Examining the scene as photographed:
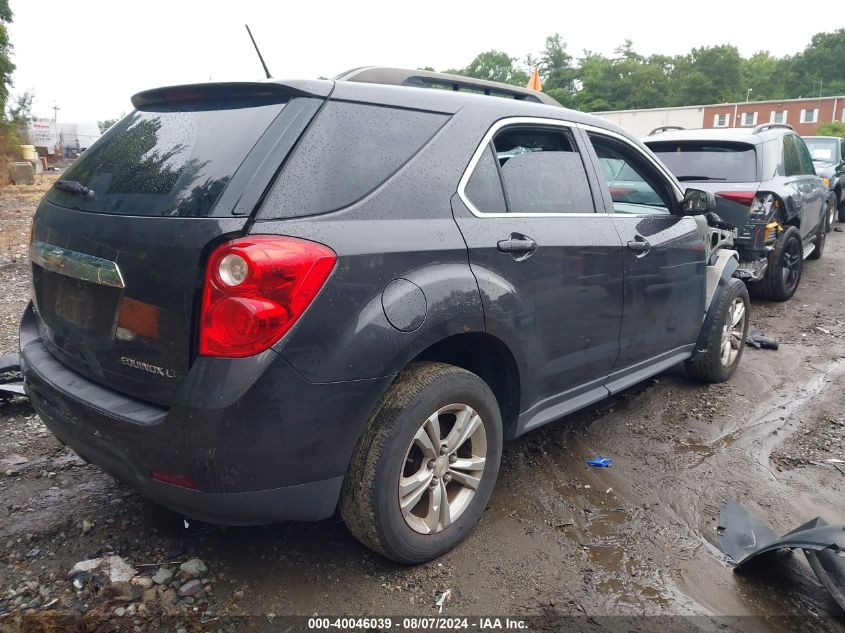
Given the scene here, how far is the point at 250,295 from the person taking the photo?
204cm

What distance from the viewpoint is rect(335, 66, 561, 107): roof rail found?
2795 millimetres

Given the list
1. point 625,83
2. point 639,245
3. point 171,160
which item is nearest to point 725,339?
point 639,245

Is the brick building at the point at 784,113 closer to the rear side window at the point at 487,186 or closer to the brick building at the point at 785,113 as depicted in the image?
the brick building at the point at 785,113

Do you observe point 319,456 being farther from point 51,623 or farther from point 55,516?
point 55,516

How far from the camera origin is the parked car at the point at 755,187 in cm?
654

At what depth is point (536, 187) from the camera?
3074 mm

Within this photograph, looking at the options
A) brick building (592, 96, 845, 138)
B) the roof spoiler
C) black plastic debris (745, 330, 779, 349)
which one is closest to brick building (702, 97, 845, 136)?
brick building (592, 96, 845, 138)

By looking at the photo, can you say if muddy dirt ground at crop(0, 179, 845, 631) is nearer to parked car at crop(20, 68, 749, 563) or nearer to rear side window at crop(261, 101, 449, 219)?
parked car at crop(20, 68, 749, 563)

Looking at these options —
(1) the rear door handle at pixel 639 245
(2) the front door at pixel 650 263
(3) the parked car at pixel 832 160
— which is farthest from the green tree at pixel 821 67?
(1) the rear door handle at pixel 639 245

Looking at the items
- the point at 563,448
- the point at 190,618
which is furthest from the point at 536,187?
the point at 190,618

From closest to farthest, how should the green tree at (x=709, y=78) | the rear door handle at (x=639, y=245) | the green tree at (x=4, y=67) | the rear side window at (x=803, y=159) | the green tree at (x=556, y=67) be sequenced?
the rear door handle at (x=639, y=245) → the rear side window at (x=803, y=159) → the green tree at (x=4, y=67) → the green tree at (x=709, y=78) → the green tree at (x=556, y=67)

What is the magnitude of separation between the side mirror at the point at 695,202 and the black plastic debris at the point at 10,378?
4.13 m

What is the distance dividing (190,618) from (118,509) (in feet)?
2.84

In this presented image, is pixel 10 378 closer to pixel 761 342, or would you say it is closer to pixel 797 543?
pixel 797 543
